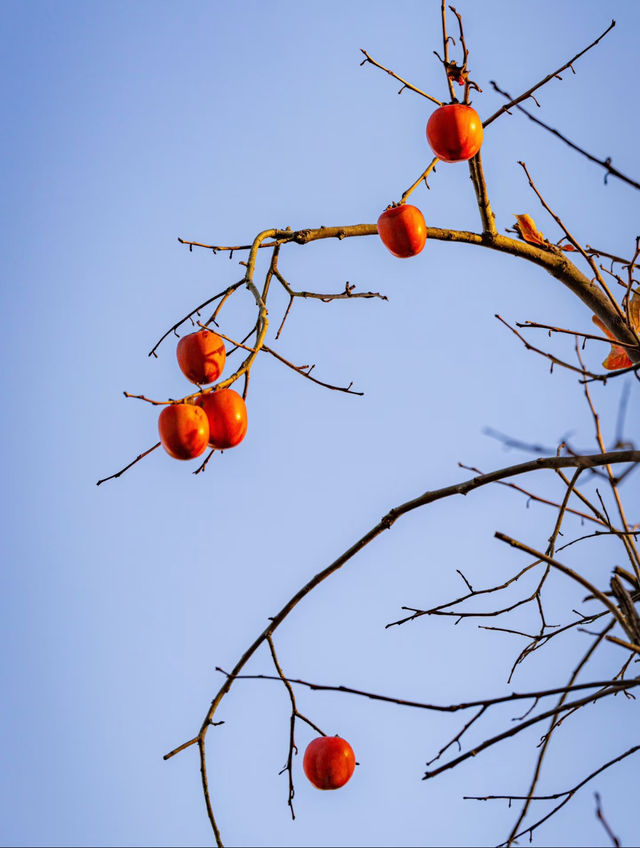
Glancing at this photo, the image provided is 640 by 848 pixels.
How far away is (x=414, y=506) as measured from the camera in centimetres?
140

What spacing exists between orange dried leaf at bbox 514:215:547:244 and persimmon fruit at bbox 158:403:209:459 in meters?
0.88

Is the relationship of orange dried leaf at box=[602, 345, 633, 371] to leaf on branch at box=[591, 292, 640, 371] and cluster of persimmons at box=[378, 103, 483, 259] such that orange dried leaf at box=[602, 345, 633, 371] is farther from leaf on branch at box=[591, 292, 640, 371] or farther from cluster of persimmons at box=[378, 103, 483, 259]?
cluster of persimmons at box=[378, 103, 483, 259]

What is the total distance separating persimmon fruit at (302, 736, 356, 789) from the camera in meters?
1.87

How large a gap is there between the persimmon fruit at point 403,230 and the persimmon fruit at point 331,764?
1.12 meters

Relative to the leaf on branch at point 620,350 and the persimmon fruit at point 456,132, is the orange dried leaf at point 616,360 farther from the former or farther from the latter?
the persimmon fruit at point 456,132

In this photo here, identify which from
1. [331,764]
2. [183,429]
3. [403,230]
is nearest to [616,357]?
[403,230]

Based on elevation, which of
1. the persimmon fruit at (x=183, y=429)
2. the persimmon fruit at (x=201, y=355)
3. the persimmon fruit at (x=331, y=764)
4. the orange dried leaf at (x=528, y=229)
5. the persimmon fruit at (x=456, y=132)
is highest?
the persimmon fruit at (x=456, y=132)

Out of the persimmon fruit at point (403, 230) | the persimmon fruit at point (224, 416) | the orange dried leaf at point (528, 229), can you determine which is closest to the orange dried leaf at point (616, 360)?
the orange dried leaf at point (528, 229)

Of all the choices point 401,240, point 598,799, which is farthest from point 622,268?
point 598,799

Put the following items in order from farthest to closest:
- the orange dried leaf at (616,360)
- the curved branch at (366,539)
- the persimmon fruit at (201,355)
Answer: the orange dried leaf at (616,360)
the persimmon fruit at (201,355)
the curved branch at (366,539)

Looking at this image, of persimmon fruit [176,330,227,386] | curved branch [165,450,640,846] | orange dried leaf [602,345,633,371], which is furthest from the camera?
orange dried leaf [602,345,633,371]

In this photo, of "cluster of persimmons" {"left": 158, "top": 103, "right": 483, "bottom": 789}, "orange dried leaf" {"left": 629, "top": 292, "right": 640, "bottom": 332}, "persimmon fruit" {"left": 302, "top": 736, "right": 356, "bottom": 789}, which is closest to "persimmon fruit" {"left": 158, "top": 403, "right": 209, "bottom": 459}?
"cluster of persimmons" {"left": 158, "top": 103, "right": 483, "bottom": 789}

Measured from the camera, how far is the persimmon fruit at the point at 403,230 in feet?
6.00

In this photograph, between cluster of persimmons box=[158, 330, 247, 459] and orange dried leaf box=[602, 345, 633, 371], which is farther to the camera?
orange dried leaf box=[602, 345, 633, 371]
